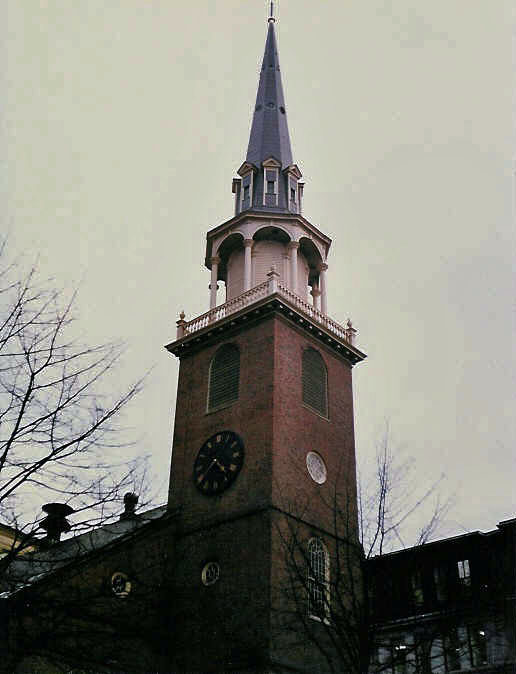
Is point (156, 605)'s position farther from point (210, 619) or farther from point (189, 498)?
point (189, 498)

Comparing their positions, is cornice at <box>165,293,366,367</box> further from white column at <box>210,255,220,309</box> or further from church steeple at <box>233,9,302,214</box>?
church steeple at <box>233,9,302,214</box>

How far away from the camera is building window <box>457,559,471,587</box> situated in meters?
27.5

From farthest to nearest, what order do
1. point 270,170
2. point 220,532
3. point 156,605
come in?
1. point 270,170
2. point 220,532
3. point 156,605

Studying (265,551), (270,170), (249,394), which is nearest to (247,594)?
(265,551)

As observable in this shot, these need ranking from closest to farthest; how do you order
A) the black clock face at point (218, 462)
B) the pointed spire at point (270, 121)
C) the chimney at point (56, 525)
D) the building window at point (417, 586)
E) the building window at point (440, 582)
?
the chimney at point (56, 525) → the building window at point (440, 582) → the building window at point (417, 586) → the black clock face at point (218, 462) → the pointed spire at point (270, 121)

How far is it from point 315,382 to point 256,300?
4.09 m

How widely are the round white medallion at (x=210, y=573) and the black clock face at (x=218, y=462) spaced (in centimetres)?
262

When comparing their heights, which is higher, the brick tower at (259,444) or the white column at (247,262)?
the white column at (247,262)

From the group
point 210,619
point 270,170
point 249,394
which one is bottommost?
point 210,619

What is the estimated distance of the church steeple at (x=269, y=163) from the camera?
3778 centimetres

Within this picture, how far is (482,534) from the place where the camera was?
27469 mm

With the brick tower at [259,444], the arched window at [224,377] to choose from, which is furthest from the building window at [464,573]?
the arched window at [224,377]

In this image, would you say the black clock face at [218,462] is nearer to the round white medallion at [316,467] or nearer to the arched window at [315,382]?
the round white medallion at [316,467]

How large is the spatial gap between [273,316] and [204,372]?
152 inches
